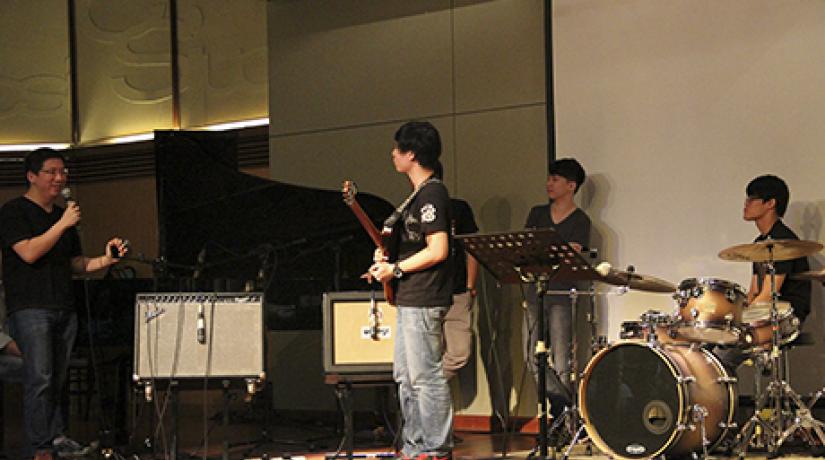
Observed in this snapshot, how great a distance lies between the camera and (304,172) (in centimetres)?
870

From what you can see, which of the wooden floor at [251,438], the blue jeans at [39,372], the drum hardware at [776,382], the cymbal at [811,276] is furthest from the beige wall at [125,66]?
the cymbal at [811,276]

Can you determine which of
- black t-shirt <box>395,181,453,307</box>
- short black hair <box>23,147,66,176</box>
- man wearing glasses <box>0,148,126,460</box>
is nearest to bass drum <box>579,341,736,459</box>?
black t-shirt <box>395,181,453,307</box>

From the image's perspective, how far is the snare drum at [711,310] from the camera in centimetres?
604

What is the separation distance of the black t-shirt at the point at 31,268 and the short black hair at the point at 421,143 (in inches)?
86.9

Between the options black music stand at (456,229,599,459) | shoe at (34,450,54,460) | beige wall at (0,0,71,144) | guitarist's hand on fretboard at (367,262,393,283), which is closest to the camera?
black music stand at (456,229,599,459)

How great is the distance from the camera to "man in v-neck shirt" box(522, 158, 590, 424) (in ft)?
23.1

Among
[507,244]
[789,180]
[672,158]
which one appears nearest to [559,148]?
[672,158]

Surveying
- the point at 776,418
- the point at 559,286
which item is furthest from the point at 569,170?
the point at 776,418

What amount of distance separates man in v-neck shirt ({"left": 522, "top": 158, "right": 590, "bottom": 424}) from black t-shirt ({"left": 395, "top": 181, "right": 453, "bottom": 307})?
186 cm

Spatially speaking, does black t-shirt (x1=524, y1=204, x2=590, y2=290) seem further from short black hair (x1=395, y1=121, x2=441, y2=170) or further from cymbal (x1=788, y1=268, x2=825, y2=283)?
short black hair (x1=395, y1=121, x2=441, y2=170)

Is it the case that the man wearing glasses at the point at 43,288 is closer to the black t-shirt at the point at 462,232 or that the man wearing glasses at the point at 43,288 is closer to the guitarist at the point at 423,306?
the guitarist at the point at 423,306

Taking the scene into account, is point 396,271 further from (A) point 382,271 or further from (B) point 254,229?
(B) point 254,229

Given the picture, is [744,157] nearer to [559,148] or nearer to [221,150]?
[559,148]

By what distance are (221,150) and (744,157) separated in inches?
135
